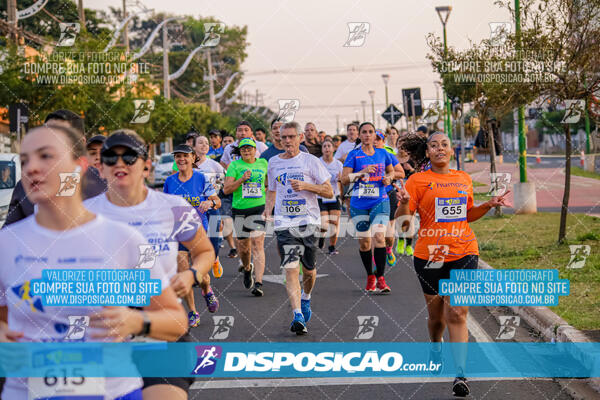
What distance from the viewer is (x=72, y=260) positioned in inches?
120

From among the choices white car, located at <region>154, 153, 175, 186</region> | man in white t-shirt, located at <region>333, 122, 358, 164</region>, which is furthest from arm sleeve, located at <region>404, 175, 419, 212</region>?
white car, located at <region>154, 153, 175, 186</region>

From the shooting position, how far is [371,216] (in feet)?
35.6

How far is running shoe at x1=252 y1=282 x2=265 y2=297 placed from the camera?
10.5 metres

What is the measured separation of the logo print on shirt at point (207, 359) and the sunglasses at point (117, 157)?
3571mm

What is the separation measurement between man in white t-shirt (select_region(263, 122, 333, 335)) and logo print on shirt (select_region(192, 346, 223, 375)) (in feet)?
3.22

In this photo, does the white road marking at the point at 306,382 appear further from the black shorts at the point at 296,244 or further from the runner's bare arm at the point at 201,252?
the runner's bare arm at the point at 201,252

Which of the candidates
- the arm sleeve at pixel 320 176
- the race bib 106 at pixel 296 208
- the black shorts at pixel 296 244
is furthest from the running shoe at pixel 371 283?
the arm sleeve at pixel 320 176

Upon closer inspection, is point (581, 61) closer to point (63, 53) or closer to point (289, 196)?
point (289, 196)

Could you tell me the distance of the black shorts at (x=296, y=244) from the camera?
27.4 ft

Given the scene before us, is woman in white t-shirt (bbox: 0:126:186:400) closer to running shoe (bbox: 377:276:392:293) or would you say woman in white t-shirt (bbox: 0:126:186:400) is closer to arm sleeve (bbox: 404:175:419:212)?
arm sleeve (bbox: 404:175:419:212)

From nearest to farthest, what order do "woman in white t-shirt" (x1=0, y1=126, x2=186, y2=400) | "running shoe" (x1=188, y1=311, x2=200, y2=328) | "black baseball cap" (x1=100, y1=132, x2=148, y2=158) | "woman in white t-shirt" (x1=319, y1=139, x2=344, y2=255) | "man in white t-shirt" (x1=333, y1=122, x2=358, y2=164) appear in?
"woman in white t-shirt" (x1=0, y1=126, x2=186, y2=400) < "black baseball cap" (x1=100, y1=132, x2=148, y2=158) < "running shoe" (x1=188, y1=311, x2=200, y2=328) < "woman in white t-shirt" (x1=319, y1=139, x2=344, y2=255) < "man in white t-shirt" (x1=333, y1=122, x2=358, y2=164)

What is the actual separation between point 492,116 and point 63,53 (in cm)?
1332

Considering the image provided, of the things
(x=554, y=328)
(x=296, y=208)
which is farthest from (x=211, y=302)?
(x=554, y=328)

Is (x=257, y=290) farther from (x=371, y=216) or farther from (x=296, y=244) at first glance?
(x=296, y=244)
